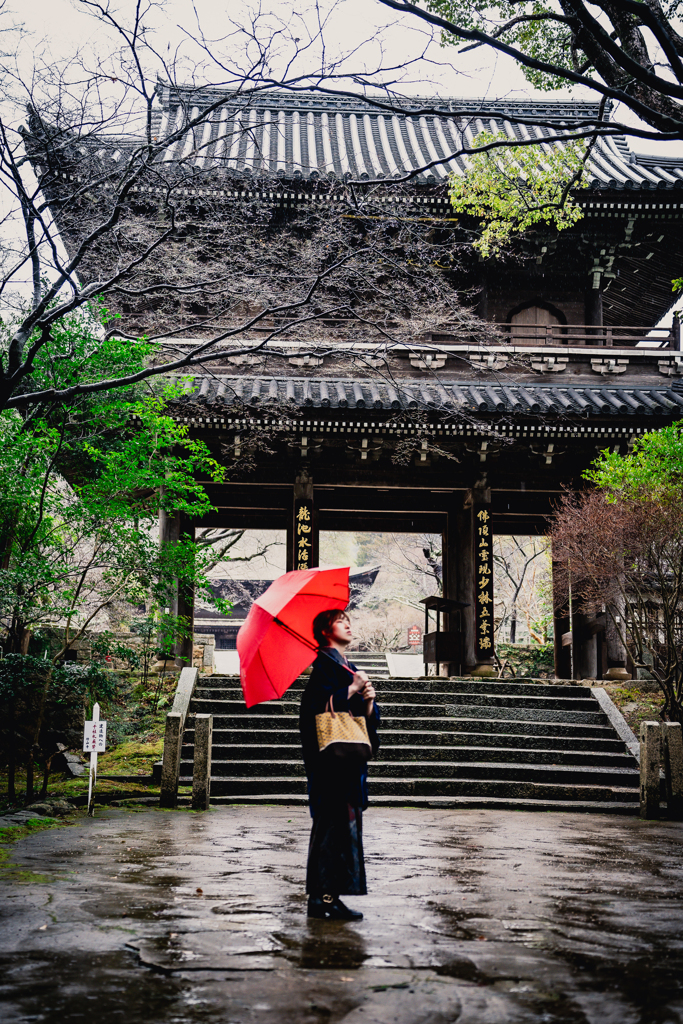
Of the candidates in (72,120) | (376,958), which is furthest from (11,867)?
(72,120)

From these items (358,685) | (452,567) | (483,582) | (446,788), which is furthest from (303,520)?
(358,685)

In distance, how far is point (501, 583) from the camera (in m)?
33.1

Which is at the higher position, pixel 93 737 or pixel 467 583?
pixel 467 583

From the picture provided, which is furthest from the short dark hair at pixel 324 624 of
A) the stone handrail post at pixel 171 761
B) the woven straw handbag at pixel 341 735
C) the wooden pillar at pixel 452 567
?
the wooden pillar at pixel 452 567

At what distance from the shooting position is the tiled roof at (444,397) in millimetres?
13805

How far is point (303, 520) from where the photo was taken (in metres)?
15.2

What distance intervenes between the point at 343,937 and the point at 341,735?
35.3 inches

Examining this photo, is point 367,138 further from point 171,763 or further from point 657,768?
point 657,768

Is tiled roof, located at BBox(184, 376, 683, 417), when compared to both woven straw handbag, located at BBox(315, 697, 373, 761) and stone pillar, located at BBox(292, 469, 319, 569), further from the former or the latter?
woven straw handbag, located at BBox(315, 697, 373, 761)

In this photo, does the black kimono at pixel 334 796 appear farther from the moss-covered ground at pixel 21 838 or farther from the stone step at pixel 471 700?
the stone step at pixel 471 700

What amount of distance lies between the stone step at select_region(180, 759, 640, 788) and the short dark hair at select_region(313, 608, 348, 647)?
6755mm

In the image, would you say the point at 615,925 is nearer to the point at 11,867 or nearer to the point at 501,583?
the point at 11,867

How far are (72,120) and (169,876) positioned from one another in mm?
6439

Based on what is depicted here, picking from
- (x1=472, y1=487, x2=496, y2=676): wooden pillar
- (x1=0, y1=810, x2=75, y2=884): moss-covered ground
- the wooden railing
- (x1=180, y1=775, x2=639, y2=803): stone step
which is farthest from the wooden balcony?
(x1=0, y1=810, x2=75, y2=884): moss-covered ground
